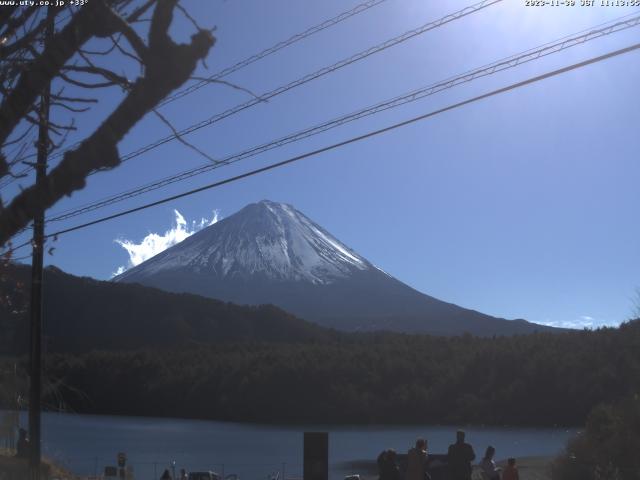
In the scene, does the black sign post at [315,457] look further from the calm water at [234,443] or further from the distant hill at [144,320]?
the distant hill at [144,320]

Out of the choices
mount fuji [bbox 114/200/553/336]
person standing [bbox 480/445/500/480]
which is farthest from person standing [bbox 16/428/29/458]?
mount fuji [bbox 114/200/553/336]

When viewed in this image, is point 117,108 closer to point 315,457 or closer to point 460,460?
point 315,457

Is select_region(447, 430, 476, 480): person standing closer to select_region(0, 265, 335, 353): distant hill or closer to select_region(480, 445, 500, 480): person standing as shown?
select_region(480, 445, 500, 480): person standing

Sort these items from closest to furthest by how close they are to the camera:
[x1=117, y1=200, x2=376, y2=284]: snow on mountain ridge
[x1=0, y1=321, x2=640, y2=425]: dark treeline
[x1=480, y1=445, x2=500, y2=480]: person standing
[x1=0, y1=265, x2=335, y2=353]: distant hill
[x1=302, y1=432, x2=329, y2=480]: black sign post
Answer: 1. [x1=302, y1=432, x2=329, y2=480]: black sign post
2. [x1=480, y1=445, x2=500, y2=480]: person standing
3. [x1=0, y1=321, x2=640, y2=425]: dark treeline
4. [x1=0, y1=265, x2=335, y2=353]: distant hill
5. [x1=117, y1=200, x2=376, y2=284]: snow on mountain ridge

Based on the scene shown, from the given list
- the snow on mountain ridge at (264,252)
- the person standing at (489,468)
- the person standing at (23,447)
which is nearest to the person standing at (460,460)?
the person standing at (489,468)

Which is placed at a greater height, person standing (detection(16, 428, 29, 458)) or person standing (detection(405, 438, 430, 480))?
person standing (detection(405, 438, 430, 480))

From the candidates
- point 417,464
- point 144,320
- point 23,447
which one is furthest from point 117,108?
point 144,320

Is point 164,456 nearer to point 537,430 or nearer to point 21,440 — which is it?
point 21,440
